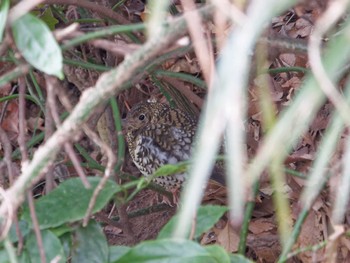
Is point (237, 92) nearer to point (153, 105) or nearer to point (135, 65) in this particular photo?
point (135, 65)

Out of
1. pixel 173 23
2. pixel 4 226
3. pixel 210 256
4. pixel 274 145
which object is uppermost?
pixel 173 23

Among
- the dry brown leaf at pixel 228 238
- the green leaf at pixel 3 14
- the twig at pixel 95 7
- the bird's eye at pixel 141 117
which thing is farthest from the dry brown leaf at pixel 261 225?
the green leaf at pixel 3 14

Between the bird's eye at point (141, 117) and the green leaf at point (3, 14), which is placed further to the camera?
the bird's eye at point (141, 117)

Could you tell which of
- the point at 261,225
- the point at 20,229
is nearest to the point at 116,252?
the point at 20,229

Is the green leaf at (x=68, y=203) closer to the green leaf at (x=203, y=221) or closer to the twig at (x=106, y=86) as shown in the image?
the green leaf at (x=203, y=221)

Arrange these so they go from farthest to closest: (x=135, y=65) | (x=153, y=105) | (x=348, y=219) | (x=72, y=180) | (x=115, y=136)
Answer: (x=153, y=105) → (x=115, y=136) → (x=348, y=219) → (x=72, y=180) → (x=135, y=65)

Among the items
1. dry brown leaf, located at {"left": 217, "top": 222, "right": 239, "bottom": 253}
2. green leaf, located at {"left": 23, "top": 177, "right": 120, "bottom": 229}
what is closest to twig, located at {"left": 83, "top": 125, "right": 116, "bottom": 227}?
green leaf, located at {"left": 23, "top": 177, "right": 120, "bottom": 229}

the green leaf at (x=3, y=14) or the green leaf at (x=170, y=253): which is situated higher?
the green leaf at (x=3, y=14)

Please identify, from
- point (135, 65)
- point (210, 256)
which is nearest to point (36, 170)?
point (135, 65)
